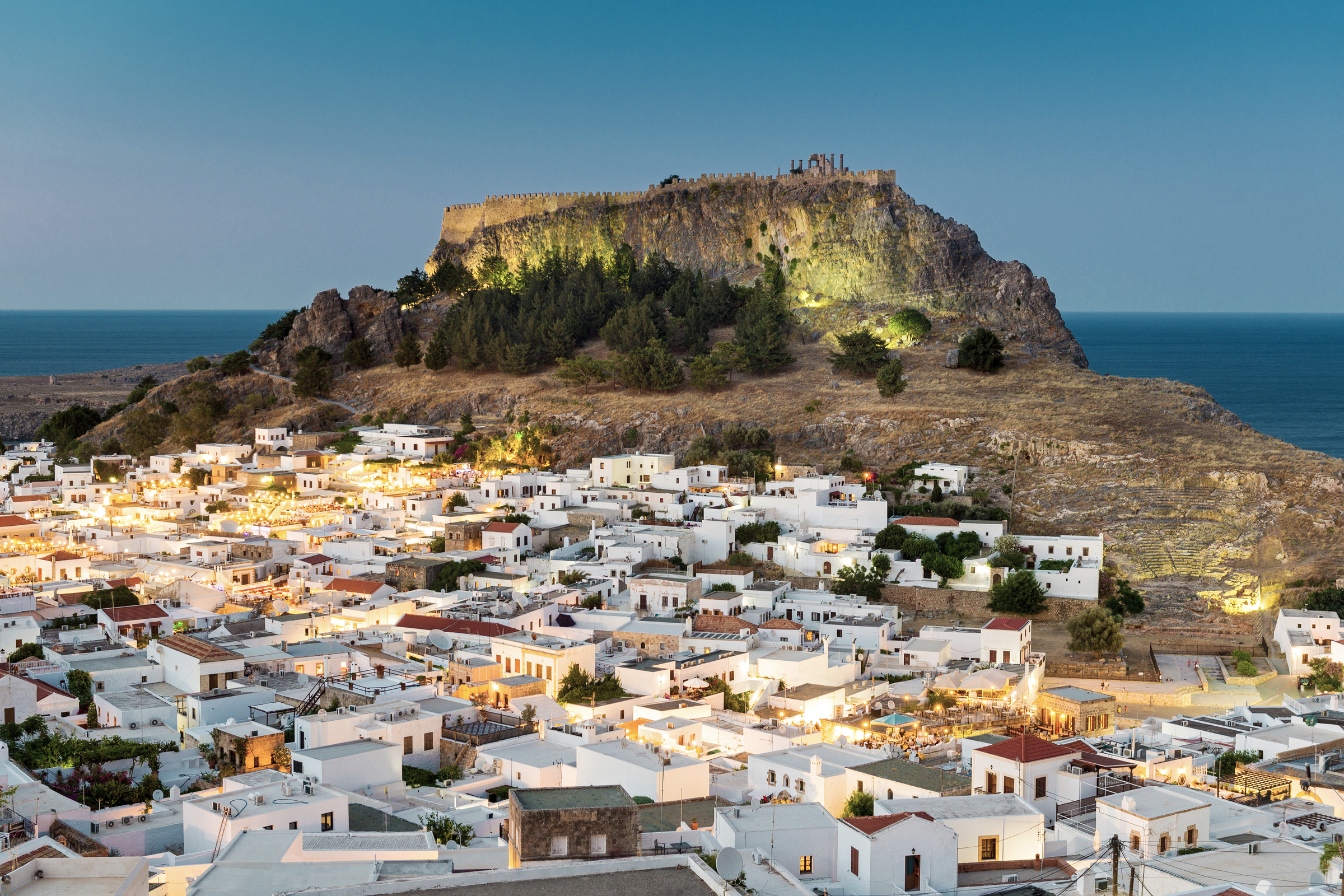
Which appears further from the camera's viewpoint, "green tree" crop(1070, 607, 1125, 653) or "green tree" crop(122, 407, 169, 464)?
"green tree" crop(122, 407, 169, 464)

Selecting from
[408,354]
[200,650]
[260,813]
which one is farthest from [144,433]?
[260,813]

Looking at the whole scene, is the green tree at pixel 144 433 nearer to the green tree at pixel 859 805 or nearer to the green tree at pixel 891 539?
the green tree at pixel 891 539

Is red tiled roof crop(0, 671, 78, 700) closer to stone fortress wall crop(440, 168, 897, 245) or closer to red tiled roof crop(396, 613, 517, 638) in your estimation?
red tiled roof crop(396, 613, 517, 638)

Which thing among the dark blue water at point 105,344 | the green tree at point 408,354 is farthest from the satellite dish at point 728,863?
the dark blue water at point 105,344

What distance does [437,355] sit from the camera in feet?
154

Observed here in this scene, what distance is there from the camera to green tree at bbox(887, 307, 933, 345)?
43.6m

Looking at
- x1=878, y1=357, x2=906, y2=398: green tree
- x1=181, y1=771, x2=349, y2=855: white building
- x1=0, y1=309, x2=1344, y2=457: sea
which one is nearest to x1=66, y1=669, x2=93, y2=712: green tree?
x1=181, y1=771, x2=349, y2=855: white building

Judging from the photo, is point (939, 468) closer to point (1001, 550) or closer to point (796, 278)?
point (1001, 550)

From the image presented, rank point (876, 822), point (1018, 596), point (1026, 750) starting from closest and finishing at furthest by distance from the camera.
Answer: point (876, 822) < point (1026, 750) < point (1018, 596)

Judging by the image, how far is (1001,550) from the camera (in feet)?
90.9

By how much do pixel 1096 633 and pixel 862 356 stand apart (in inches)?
688

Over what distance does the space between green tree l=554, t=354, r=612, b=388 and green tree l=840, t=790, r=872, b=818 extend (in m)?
29.0

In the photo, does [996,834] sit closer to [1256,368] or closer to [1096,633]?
[1096,633]

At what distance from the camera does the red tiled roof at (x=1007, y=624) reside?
22969 mm
